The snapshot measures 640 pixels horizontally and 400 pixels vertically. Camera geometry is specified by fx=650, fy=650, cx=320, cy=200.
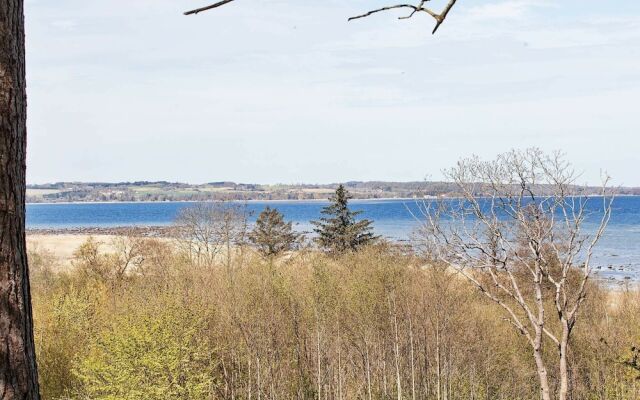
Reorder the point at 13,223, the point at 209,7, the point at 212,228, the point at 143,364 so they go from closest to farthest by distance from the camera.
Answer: the point at 209,7
the point at 13,223
the point at 143,364
the point at 212,228

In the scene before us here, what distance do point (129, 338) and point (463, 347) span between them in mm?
17389

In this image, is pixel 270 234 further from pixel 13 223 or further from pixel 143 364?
pixel 13 223

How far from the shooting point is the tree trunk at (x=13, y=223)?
8.32 ft

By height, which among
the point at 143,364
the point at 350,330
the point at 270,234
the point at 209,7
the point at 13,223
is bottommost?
the point at 350,330

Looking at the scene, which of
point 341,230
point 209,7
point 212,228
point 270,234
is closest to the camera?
point 209,7

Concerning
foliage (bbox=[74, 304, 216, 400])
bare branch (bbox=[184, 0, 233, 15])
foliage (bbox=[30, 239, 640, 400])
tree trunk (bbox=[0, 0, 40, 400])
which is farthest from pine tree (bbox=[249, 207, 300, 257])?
bare branch (bbox=[184, 0, 233, 15])

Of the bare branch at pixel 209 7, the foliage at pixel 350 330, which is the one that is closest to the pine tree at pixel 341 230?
the foliage at pixel 350 330

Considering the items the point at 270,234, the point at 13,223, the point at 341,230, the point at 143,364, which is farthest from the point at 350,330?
the point at 13,223

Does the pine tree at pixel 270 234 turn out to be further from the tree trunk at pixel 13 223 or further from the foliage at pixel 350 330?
the tree trunk at pixel 13 223

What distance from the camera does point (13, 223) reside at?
8.46 feet

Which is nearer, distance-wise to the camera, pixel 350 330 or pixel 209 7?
pixel 209 7

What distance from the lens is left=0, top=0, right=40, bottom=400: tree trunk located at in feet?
8.32

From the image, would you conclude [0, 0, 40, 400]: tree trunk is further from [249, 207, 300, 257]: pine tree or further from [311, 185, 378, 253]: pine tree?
[249, 207, 300, 257]: pine tree

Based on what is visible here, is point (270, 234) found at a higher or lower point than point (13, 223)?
lower
